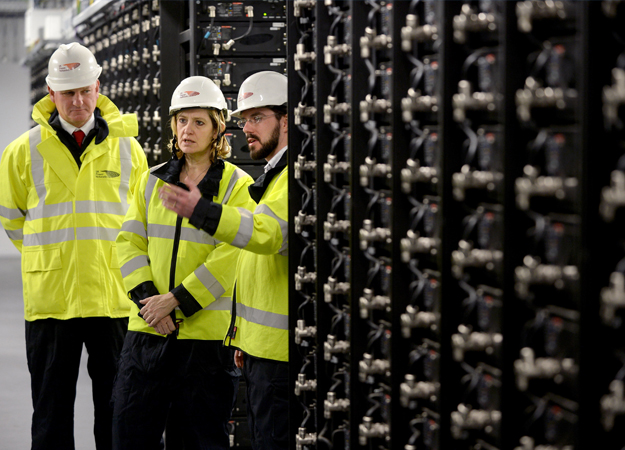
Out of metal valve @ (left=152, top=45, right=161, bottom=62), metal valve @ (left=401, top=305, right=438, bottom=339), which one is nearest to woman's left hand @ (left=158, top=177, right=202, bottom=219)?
metal valve @ (left=401, top=305, right=438, bottom=339)

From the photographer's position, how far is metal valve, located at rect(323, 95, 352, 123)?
274 centimetres

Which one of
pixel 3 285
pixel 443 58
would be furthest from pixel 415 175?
pixel 3 285

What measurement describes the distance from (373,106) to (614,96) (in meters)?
1.07

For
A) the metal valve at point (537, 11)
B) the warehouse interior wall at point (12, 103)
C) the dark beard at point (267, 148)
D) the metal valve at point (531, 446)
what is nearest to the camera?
the metal valve at point (537, 11)

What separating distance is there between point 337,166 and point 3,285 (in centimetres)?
1101

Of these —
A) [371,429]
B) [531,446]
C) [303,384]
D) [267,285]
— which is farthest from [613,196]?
[267,285]

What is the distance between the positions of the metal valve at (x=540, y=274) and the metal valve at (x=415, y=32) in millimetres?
679

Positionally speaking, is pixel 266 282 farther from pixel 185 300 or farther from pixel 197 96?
pixel 197 96

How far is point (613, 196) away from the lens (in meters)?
1.44

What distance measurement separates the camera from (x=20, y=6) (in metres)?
19.1

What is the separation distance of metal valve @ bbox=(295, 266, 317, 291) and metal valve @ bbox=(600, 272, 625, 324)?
5.68 feet

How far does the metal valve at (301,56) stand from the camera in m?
3.09

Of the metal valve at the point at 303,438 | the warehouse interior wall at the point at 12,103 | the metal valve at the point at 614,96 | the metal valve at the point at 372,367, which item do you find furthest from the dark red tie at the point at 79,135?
the warehouse interior wall at the point at 12,103

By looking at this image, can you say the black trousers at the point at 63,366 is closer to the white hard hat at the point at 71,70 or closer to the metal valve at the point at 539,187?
the white hard hat at the point at 71,70
